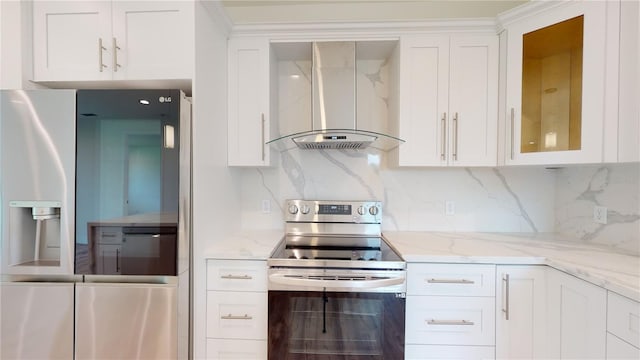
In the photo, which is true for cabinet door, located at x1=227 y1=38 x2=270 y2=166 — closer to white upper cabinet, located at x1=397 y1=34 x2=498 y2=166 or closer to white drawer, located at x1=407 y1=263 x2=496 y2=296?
white upper cabinet, located at x1=397 y1=34 x2=498 y2=166

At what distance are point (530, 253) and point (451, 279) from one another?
458 mm

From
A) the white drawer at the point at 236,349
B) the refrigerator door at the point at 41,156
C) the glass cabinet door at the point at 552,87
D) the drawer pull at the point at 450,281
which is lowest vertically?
the white drawer at the point at 236,349

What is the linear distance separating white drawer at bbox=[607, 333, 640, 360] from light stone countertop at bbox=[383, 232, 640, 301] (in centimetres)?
19

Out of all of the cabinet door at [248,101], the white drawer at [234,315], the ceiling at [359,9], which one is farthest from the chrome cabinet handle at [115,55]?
the white drawer at [234,315]

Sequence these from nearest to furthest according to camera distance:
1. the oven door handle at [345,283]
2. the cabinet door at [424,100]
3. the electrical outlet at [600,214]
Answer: the oven door handle at [345,283], the electrical outlet at [600,214], the cabinet door at [424,100]

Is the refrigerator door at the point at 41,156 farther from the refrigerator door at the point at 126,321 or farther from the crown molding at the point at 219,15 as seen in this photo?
the crown molding at the point at 219,15

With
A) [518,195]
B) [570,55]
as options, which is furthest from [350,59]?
[518,195]

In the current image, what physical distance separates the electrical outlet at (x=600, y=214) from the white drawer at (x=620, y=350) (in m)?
0.89

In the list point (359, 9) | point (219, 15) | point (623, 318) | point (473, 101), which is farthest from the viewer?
point (359, 9)

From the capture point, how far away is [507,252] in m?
1.52

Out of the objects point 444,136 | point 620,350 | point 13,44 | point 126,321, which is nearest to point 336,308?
point 126,321

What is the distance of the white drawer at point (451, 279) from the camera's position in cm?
147

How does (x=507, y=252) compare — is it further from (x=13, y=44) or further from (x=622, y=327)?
(x=13, y=44)

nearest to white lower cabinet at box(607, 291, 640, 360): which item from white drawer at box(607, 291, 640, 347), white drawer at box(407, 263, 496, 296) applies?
white drawer at box(607, 291, 640, 347)
